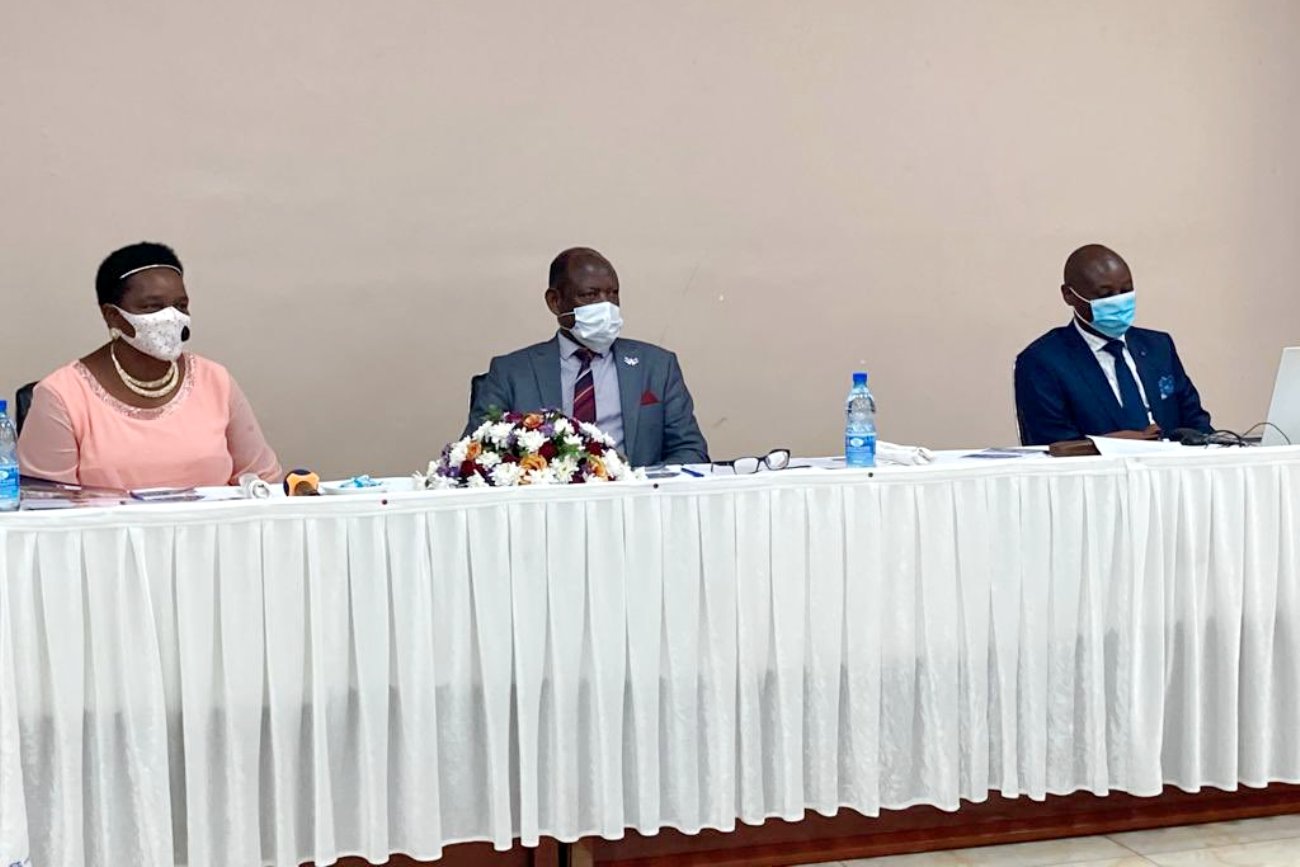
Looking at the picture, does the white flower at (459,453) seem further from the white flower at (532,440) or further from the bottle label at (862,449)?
the bottle label at (862,449)

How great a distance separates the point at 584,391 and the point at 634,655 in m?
1.27

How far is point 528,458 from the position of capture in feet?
9.09

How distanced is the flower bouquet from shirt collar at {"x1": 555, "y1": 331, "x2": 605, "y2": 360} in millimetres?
979

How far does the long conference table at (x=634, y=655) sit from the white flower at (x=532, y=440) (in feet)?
0.45

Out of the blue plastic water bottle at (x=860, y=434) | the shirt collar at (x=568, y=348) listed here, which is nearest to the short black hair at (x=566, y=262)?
the shirt collar at (x=568, y=348)

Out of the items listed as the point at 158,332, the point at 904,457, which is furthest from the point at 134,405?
the point at 904,457

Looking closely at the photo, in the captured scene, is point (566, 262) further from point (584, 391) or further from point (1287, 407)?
point (1287, 407)

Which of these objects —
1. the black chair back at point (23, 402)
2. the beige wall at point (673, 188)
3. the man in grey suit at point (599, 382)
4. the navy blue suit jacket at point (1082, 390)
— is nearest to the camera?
the black chair back at point (23, 402)

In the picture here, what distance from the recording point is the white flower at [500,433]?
2801 mm

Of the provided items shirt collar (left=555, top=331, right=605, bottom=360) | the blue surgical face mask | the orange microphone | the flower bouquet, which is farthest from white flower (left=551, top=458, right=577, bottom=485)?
the blue surgical face mask

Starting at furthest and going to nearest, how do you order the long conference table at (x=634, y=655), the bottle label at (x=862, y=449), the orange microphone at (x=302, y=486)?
1. the bottle label at (x=862, y=449)
2. the orange microphone at (x=302, y=486)
3. the long conference table at (x=634, y=655)

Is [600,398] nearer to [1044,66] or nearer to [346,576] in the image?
[346,576]

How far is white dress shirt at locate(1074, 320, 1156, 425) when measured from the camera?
3891 millimetres

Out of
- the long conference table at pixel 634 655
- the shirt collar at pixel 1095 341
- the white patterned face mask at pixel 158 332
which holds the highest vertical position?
the white patterned face mask at pixel 158 332
